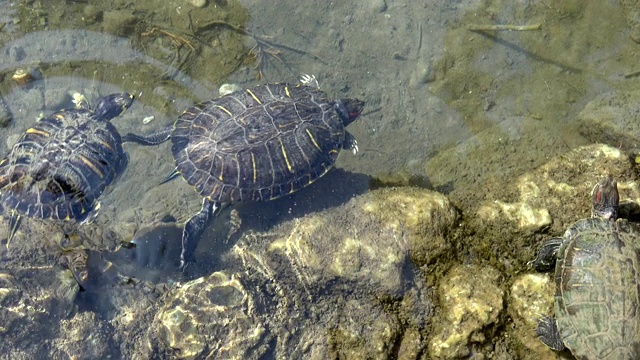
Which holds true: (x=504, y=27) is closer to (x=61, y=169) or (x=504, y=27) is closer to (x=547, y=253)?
(x=547, y=253)

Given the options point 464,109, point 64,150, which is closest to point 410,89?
point 464,109

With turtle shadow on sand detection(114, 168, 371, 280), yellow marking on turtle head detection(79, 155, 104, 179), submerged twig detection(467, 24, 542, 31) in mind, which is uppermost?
submerged twig detection(467, 24, 542, 31)

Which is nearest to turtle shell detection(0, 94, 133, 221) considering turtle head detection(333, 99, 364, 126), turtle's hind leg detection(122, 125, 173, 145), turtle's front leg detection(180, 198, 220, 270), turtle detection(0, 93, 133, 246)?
turtle detection(0, 93, 133, 246)

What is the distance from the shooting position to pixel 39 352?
433 centimetres

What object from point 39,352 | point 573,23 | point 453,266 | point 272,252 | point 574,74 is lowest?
point 39,352

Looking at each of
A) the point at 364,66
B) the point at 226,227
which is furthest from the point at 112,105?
the point at 364,66

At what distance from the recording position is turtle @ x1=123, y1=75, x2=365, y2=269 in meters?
4.80

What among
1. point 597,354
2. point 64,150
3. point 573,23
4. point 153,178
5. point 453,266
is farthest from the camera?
point 573,23

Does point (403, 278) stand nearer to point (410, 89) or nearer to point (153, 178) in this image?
point (410, 89)

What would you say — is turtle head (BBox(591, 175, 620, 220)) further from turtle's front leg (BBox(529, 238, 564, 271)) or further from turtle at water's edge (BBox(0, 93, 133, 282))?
turtle at water's edge (BBox(0, 93, 133, 282))

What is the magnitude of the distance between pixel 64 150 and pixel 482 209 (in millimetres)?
4158

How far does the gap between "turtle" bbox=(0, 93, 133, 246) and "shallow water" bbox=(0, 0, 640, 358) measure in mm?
455

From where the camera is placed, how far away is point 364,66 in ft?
19.6

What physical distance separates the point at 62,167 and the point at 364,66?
3651 millimetres
